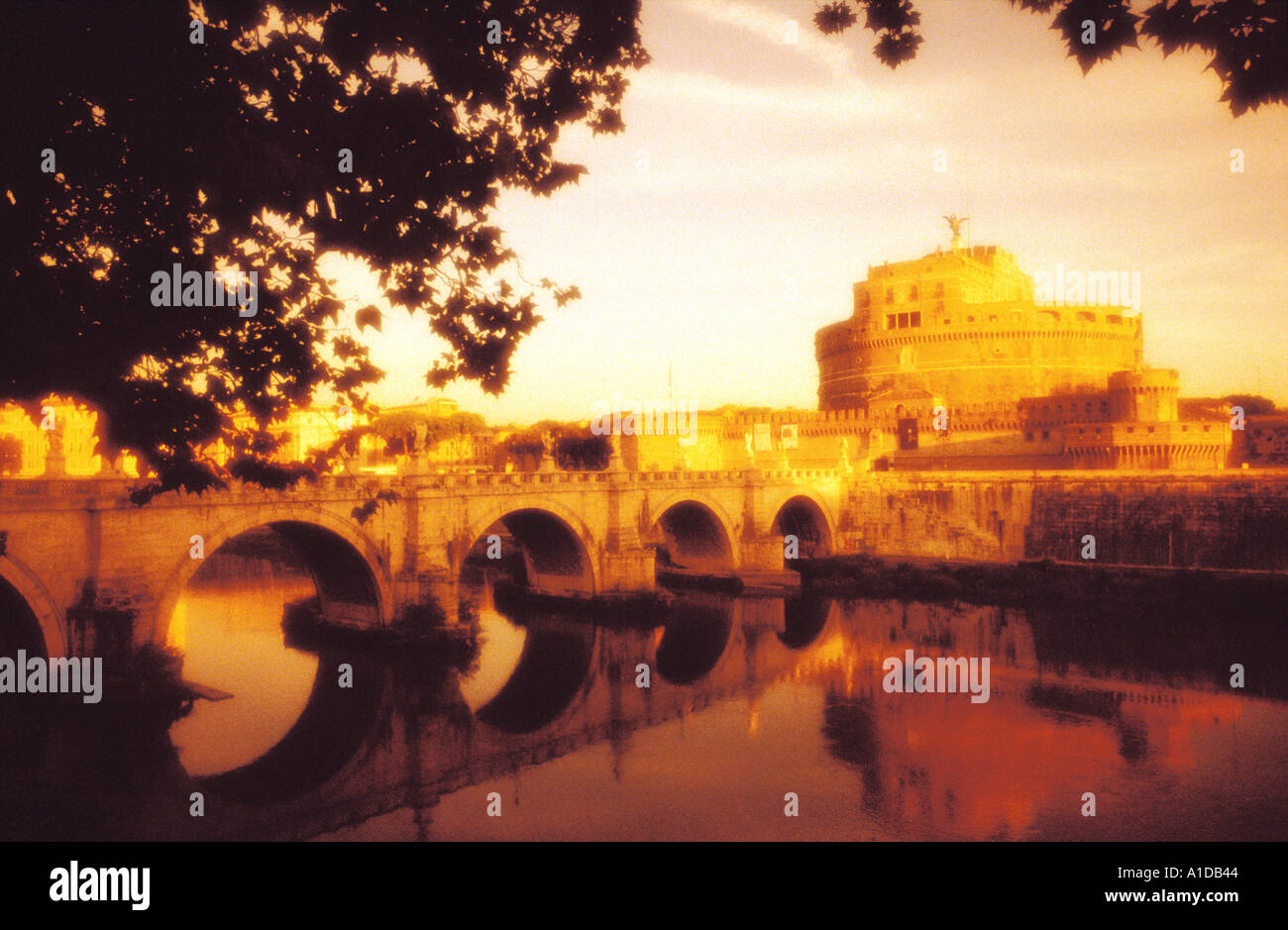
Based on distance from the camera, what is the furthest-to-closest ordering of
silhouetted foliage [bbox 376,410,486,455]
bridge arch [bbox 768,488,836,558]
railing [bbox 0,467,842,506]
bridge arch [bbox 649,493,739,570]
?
silhouetted foliage [bbox 376,410,486,455]
bridge arch [bbox 768,488,836,558]
bridge arch [bbox 649,493,739,570]
railing [bbox 0,467,842,506]

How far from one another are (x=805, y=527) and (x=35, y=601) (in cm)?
2936

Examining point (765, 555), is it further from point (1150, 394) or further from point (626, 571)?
point (1150, 394)

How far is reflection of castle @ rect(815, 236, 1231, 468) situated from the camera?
38.5m

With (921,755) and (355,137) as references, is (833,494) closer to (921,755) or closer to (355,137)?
(921,755)

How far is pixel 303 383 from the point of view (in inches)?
207

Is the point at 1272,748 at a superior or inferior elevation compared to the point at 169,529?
inferior

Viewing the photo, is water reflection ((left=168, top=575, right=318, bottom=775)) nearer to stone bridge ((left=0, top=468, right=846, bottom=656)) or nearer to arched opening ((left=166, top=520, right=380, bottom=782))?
arched opening ((left=166, top=520, right=380, bottom=782))

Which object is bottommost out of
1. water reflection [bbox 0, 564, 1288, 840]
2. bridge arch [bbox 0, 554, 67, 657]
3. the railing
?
water reflection [bbox 0, 564, 1288, 840]

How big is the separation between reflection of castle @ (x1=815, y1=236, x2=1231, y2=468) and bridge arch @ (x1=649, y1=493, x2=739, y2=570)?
1507 cm

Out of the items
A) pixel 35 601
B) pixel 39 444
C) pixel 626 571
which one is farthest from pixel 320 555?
pixel 39 444

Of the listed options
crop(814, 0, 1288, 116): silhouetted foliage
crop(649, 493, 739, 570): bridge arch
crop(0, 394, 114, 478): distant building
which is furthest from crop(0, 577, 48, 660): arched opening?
crop(649, 493, 739, 570): bridge arch

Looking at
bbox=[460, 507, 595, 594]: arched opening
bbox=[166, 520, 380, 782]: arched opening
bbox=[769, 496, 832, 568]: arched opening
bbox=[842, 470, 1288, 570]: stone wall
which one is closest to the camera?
bbox=[166, 520, 380, 782]: arched opening
